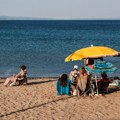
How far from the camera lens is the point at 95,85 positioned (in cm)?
1333

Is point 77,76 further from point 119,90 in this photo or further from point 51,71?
point 51,71

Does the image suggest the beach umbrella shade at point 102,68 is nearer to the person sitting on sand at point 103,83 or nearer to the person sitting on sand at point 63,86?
the person sitting on sand at point 103,83

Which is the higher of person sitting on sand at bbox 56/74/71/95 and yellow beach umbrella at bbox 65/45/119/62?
yellow beach umbrella at bbox 65/45/119/62

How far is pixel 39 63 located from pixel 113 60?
5527 mm

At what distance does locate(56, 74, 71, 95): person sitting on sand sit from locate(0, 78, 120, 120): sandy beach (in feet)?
0.72

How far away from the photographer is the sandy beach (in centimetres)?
1027

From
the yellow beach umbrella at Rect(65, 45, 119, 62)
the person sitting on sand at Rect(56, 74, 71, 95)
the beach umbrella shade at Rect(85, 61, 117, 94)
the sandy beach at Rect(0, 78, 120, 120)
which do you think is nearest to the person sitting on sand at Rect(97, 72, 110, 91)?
the sandy beach at Rect(0, 78, 120, 120)

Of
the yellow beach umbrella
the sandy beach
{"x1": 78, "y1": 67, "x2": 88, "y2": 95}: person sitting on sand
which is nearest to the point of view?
the sandy beach

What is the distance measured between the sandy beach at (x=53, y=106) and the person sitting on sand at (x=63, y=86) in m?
0.22

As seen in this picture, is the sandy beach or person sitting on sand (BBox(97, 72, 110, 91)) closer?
the sandy beach

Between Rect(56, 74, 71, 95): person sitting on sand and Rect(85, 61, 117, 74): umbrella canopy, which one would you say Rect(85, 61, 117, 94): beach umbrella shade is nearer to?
Rect(85, 61, 117, 74): umbrella canopy

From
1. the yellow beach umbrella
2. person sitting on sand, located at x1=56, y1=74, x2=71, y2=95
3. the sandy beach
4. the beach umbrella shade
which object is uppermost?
the yellow beach umbrella

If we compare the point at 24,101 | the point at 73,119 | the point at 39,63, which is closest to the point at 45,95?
the point at 24,101

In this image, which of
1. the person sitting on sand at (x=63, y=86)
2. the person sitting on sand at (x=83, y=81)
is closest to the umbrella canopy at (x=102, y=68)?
the person sitting on sand at (x=83, y=81)
